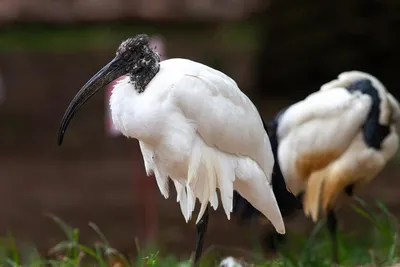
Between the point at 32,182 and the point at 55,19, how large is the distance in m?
3.53

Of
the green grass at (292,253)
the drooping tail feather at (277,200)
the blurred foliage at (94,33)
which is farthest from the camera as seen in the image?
the blurred foliage at (94,33)

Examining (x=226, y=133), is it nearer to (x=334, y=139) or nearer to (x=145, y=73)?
(x=145, y=73)

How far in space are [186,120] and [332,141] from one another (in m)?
1.31

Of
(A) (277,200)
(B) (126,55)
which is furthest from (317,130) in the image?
(B) (126,55)

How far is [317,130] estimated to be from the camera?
4.28 m

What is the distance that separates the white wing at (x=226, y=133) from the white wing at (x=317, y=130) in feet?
2.75

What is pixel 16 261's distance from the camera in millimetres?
3844

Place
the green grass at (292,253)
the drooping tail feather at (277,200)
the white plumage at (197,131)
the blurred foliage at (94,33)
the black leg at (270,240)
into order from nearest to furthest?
the white plumage at (197,131)
the green grass at (292,253)
the drooping tail feather at (277,200)
the black leg at (270,240)
the blurred foliage at (94,33)

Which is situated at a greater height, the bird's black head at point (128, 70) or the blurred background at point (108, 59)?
the bird's black head at point (128, 70)

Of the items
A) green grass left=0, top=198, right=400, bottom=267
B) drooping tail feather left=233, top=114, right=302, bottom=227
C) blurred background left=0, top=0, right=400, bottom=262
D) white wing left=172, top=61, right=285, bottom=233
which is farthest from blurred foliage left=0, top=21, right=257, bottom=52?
white wing left=172, top=61, right=285, bottom=233

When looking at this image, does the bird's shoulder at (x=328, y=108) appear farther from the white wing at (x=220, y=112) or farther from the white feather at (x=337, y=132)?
the white wing at (x=220, y=112)

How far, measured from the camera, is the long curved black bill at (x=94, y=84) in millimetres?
3197

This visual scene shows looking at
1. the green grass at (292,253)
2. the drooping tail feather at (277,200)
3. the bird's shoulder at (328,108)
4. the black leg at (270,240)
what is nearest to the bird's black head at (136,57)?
the green grass at (292,253)

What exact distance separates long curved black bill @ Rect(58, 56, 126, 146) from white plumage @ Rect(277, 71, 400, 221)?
53.6 inches
